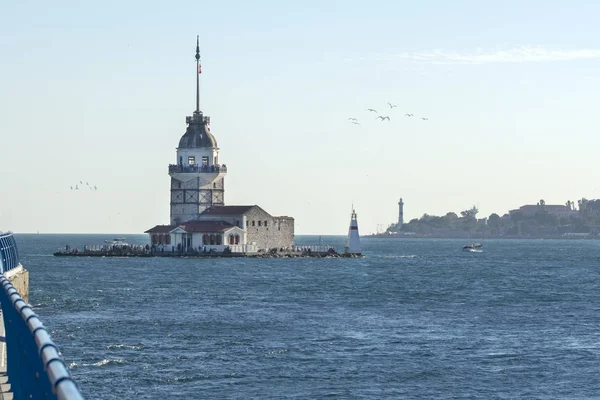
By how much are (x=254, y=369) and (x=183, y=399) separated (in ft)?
21.5

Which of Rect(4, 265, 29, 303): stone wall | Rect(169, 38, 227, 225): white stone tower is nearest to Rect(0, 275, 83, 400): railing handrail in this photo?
Rect(4, 265, 29, 303): stone wall

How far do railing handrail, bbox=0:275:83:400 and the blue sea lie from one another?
19076 mm

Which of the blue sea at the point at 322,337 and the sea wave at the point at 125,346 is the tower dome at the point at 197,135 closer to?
the blue sea at the point at 322,337

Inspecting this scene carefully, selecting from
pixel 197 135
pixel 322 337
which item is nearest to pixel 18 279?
pixel 322 337

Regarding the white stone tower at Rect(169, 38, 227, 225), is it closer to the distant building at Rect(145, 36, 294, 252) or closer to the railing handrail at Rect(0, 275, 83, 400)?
the distant building at Rect(145, 36, 294, 252)

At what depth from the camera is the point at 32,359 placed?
13.0 m

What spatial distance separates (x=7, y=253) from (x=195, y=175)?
10757cm

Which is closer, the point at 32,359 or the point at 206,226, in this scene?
the point at 32,359

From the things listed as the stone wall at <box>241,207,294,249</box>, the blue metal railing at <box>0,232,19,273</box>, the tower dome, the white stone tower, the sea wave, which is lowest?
the sea wave

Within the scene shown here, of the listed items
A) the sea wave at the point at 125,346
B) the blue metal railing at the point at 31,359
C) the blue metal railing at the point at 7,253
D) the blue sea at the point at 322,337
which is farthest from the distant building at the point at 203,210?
the blue metal railing at the point at 31,359

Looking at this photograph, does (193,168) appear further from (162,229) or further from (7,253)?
(7,253)

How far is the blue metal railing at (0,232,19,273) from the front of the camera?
134 ft

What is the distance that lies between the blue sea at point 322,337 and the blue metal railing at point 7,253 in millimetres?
4318

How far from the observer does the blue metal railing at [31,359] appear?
30.8 ft
